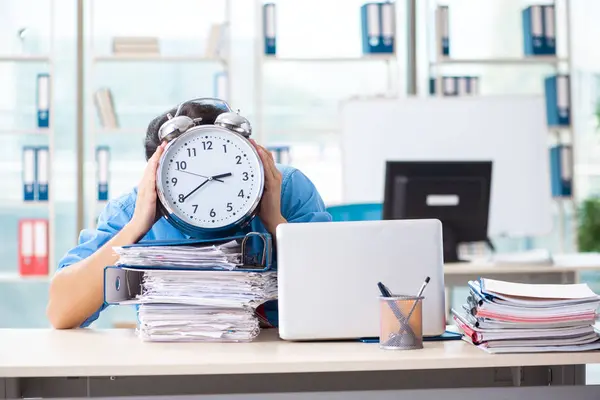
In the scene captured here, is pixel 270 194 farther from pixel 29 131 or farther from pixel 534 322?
pixel 29 131

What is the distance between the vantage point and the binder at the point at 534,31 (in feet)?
17.0

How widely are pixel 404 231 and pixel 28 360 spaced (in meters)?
0.66

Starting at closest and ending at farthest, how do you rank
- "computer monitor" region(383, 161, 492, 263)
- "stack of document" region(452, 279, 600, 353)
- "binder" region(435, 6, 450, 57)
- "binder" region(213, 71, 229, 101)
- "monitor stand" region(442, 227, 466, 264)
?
"stack of document" region(452, 279, 600, 353)
"computer monitor" region(383, 161, 492, 263)
"monitor stand" region(442, 227, 466, 264)
"binder" region(213, 71, 229, 101)
"binder" region(435, 6, 450, 57)

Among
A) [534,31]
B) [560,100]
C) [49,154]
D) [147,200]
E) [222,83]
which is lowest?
[147,200]

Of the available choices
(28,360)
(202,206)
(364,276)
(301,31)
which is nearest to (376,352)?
(364,276)

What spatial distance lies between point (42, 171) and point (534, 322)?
3.95 m

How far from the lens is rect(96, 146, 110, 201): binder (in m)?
4.87

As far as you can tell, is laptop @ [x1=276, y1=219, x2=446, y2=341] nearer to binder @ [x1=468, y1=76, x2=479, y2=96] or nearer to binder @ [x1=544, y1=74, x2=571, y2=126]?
binder @ [x1=468, y1=76, x2=479, y2=96]

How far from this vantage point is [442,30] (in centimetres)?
519

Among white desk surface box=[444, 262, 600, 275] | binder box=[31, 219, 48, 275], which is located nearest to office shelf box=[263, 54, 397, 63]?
binder box=[31, 219, 48, 275]

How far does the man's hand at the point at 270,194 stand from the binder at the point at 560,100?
12.7 ft

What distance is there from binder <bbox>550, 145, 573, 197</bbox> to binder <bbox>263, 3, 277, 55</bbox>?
70.9 inches

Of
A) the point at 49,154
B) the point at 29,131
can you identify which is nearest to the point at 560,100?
the point at 49,154

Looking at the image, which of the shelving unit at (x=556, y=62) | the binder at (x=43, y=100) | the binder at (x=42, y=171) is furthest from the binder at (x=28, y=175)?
the shelving unit at (x=556, y=62)
